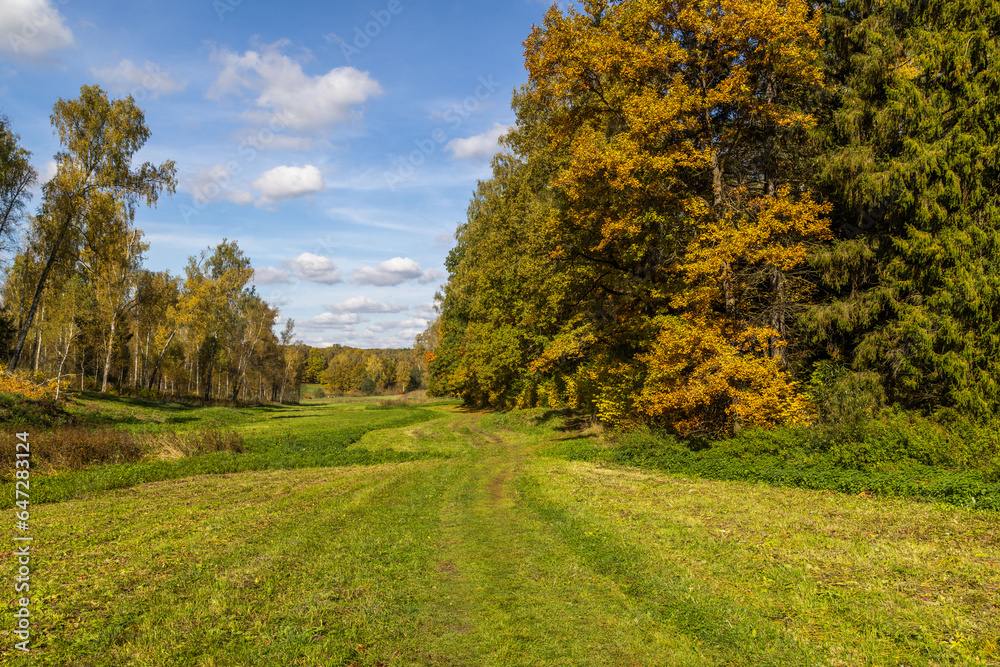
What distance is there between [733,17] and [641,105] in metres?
4.04

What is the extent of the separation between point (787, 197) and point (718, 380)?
23.9 ft

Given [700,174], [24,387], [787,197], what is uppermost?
[700,174]

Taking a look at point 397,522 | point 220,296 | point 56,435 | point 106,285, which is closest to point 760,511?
point 397,522

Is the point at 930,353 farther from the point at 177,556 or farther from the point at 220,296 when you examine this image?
the point at 220,296

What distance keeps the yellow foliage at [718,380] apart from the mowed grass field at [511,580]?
3.90m

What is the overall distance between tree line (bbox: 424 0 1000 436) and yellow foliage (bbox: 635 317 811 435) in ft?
0.26

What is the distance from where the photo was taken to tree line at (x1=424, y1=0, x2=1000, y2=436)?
1510cm

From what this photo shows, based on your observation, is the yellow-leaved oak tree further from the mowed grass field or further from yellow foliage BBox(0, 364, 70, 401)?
yellow foliage BBox(0, 364, 70, 401)

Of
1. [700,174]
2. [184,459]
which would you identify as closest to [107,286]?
[184,459]

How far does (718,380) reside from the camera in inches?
653

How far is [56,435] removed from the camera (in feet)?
55.8

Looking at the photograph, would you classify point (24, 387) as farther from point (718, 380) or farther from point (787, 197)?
point (787, 197)

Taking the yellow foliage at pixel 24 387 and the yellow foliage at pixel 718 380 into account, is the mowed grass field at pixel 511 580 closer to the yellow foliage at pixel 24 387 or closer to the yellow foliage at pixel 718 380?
the yellow foliage at pixel 718 380

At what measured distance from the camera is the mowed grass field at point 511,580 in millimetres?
5527
